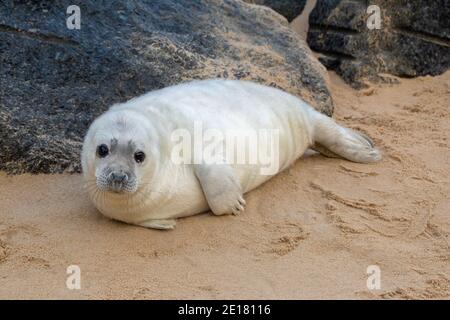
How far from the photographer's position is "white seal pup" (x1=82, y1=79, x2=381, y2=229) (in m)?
3.89

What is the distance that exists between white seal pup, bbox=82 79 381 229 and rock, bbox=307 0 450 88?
6.94 feet

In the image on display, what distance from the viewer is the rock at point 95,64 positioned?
193 inches

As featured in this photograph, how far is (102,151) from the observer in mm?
3881

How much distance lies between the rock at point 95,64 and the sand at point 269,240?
1.01 feet

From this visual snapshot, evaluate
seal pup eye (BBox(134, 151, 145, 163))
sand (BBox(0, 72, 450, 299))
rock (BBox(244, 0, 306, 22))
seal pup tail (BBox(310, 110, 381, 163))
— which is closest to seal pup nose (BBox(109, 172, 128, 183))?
seal pup eye (BBox(134, 151, 145, 163))

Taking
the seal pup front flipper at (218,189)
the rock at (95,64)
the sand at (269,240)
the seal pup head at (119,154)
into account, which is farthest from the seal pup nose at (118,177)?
the rock at (95,64)

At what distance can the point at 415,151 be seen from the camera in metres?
5.18

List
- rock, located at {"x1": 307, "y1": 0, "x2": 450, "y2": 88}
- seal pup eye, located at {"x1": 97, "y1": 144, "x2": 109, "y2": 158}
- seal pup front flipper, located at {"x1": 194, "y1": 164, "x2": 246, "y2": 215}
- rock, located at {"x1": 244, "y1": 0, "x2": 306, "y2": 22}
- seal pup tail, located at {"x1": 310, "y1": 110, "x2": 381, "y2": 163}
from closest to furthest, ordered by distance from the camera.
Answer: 1. seal pup eye, located at {"x1": 97, "y1": 144, "x2": 109, "y2": 158}
2. seal pup front flipper, located at {"x1": 194, "y1": 164, "x2": 246, "y2": 215}
3. seal pup tail, located at {"x1": 310, "y1": 110, "x2": 381, "y2": 163}
4. rock, located at {"x1": 307, "y1": 0, "x2": 450, "y2": 88}
5. rock, located at {"x1": 244, "y1": 0, "x2": 306, "y2": 22}

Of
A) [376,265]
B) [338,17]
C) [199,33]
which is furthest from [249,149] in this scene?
[338,17]

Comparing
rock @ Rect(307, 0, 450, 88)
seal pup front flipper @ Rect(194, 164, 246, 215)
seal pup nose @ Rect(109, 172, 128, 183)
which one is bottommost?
seal pup front flipper @ Rect(194, 164, 246, 215)

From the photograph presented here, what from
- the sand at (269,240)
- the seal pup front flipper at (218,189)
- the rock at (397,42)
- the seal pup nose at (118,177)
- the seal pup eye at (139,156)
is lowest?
the sand at (269,240)

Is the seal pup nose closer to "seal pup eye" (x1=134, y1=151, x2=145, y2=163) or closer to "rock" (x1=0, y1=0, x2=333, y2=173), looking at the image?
"seal pup eye" (x1=134, y1=151, x2=145, y2=163)

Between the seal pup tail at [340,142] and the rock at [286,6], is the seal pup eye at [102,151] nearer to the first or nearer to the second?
the seal pup tail at [340,142]

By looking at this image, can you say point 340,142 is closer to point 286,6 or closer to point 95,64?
point 95,64
